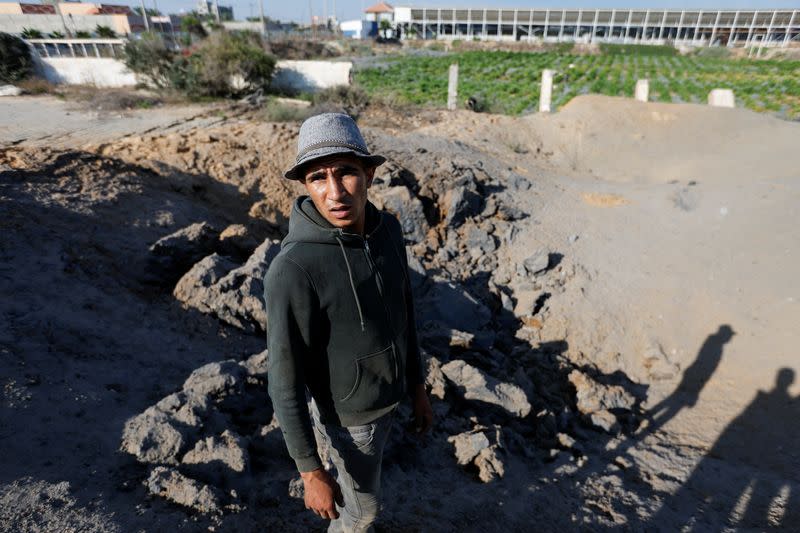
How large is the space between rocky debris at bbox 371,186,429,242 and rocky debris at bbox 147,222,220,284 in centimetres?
247

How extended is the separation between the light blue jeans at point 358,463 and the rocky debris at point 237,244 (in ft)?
11.5

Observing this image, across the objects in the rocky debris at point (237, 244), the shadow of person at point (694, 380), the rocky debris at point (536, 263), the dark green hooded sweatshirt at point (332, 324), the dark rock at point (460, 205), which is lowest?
the shadow of person at point (694, 380)

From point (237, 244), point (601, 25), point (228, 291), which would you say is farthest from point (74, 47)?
point (601, 25)

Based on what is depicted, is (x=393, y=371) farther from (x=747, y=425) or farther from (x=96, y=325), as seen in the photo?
(x=747, y=425)

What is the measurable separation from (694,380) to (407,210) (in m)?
3.96

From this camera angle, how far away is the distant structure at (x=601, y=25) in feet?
175

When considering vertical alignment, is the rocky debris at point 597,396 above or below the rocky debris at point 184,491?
below

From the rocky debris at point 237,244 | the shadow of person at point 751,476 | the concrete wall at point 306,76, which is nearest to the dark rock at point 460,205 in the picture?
the rocky debris at point 237,244

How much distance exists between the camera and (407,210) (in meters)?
6.46

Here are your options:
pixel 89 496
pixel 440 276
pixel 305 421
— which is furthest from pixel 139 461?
pixel 440 276

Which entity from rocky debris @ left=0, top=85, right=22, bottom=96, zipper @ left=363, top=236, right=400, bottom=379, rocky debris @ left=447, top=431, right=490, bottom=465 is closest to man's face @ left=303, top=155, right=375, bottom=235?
zipper @ left=363, top=236, right=400, bottom=379

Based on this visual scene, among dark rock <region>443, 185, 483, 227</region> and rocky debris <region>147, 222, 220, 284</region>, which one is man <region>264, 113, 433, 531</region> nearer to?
rocky debris <region>147, 222, 220, 284</region>

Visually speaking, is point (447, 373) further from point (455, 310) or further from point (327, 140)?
point (327, 140)

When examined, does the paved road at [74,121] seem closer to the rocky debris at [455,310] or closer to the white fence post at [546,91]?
the rocky debris at [455,310]
